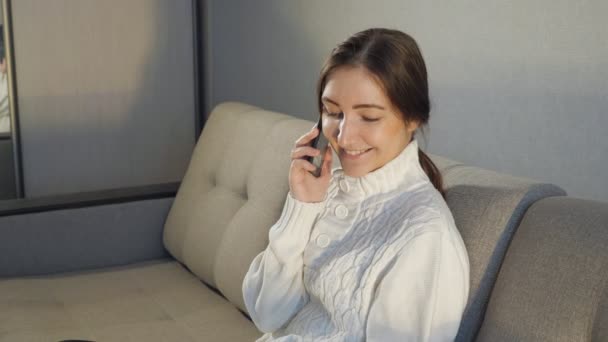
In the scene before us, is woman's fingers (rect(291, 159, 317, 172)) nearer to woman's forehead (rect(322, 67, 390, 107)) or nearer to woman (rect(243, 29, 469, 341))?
woman (rect(243, 29, 469, 341))

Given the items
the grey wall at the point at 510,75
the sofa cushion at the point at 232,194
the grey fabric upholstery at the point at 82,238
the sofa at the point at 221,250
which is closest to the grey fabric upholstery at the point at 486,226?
the sofa at the point at 221,250

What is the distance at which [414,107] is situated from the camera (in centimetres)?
156

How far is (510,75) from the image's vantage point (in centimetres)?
233

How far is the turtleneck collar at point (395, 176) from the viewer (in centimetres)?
157

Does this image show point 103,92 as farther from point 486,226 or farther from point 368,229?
point 486,226

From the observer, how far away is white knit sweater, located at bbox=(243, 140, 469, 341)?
142 centimetres

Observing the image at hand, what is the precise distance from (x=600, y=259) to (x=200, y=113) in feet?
8.37

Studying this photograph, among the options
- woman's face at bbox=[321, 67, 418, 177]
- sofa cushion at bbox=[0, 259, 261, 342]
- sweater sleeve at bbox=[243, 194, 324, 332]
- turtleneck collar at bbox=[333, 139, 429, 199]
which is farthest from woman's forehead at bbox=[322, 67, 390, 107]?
sofa cushion at bbox=[0, 259, 261, 342]

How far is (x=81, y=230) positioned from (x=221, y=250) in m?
0.56

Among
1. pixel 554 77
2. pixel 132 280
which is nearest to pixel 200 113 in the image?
pixel 132 280

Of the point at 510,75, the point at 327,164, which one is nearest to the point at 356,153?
the point at 327,164

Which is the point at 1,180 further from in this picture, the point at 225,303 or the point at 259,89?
the point at 225,303

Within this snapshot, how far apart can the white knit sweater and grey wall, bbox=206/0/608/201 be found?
2.34 ft

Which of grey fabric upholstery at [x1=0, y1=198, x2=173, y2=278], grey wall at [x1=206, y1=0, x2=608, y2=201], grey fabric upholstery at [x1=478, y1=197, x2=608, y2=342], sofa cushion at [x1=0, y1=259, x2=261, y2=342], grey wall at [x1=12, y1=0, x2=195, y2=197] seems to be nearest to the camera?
grey fabric upholstery at [x1=478, y1=197, x2=608, y2=342]
